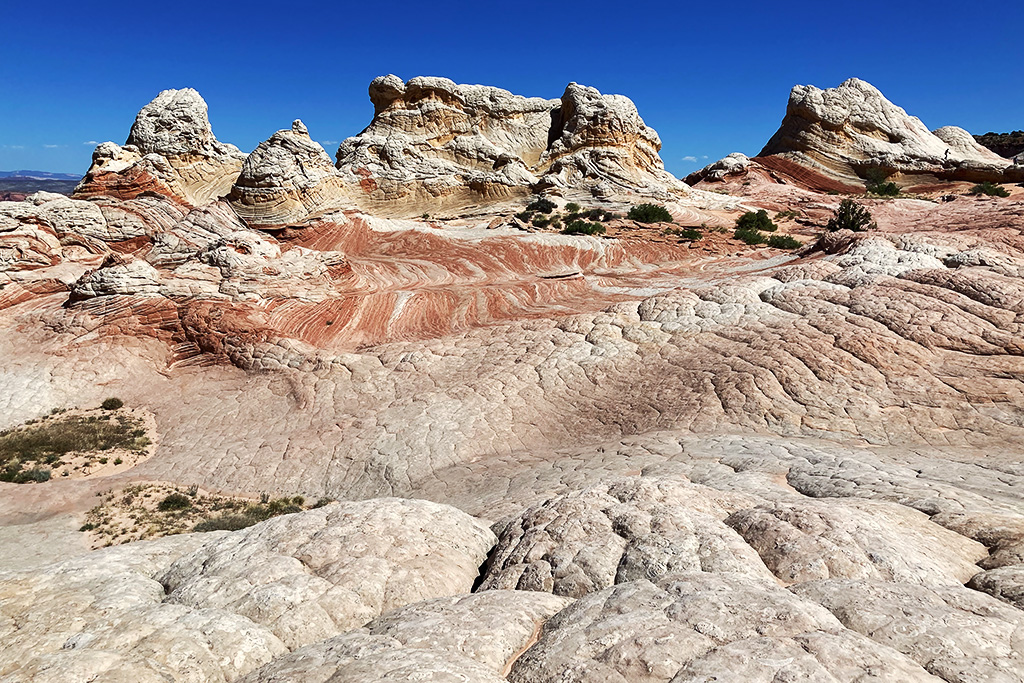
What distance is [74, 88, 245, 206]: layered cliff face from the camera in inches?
1499

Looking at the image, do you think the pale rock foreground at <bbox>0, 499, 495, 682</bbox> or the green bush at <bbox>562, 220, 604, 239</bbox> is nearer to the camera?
the pale rock foreground at <bbox>0, 499, 495, 682</bbox>

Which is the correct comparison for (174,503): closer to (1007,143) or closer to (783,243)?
(783,243)

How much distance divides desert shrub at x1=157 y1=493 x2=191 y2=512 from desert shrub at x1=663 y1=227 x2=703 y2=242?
26000 mm

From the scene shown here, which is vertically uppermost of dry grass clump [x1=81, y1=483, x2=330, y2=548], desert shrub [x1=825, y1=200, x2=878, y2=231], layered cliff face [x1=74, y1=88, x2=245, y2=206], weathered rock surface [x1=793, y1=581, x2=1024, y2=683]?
layered cliff face [x1=74, y1=88, x2=245, y2=206]

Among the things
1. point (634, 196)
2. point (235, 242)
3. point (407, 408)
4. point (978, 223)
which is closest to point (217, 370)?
point (235, 242)

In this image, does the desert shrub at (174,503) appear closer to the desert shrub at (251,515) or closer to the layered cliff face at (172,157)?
the desert shrub at (251,515)

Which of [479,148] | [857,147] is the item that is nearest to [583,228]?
[479,148]

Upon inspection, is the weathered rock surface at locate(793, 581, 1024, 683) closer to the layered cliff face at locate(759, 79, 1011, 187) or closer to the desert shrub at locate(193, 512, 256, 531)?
the desert shrub at locate(193, 512, 256, 531)

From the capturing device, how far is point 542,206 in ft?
126

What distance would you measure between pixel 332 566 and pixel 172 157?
1819 inches

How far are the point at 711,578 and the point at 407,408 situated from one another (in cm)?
1168

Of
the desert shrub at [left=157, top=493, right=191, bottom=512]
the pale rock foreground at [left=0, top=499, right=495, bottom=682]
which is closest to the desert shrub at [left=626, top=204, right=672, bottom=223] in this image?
the desert shrub at [left=157, top=493, right=191, bottom=512]

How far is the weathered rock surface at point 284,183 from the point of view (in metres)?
35.9

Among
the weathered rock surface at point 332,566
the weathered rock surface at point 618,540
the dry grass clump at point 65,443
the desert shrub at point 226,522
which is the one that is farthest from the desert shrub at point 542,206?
the weathered rock surface at point 332,566
